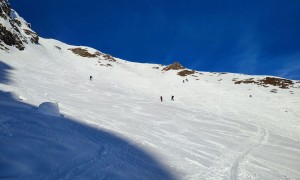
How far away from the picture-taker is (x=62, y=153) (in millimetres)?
6379

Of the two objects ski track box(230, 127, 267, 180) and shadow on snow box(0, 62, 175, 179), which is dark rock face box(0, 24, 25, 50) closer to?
shadow on snow box(0, 62, 175, 179)

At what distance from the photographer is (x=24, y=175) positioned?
4.75 m

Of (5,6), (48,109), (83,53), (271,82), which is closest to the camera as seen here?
(48,109)

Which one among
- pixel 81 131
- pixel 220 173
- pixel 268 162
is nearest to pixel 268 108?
pixel 268 162

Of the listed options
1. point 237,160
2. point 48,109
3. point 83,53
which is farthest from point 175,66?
point 48,109

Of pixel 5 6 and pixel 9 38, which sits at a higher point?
pixel 5 6

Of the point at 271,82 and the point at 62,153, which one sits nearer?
the point at 62,153

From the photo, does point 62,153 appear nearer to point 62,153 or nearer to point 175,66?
point 62,153

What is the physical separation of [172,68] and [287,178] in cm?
6738

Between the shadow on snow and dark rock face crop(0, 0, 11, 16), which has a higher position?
dark rock face crop(0, 0, 11, 16)

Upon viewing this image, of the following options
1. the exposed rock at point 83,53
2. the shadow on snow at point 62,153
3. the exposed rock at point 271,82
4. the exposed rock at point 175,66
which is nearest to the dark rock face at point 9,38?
the exposed rock at point 83,53

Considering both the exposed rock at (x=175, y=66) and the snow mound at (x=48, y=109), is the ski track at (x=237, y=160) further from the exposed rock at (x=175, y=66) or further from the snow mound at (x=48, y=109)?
the exposed rock at (x=175, y=66)

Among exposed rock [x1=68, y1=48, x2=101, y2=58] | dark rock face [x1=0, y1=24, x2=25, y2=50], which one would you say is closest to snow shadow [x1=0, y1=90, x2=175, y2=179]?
dark rock face [x1=0, y1=24, x2=25, y2=50]

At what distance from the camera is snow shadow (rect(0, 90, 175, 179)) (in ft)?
17.1
